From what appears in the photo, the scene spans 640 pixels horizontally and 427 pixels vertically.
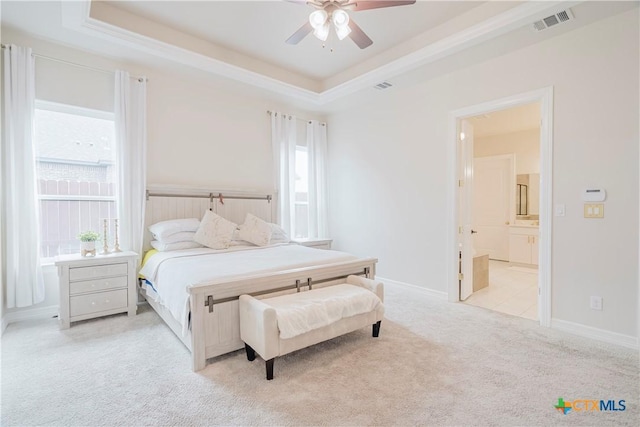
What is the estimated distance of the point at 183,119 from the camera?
13.4ft

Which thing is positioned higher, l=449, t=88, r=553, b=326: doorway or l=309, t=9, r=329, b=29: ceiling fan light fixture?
l=309, t=9, r=329, b=29: ceiling fan light fixture

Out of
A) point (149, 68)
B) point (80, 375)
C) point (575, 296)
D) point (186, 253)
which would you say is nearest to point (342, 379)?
point (80, 375)

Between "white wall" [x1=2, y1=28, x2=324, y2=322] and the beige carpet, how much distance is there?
4.31 feet

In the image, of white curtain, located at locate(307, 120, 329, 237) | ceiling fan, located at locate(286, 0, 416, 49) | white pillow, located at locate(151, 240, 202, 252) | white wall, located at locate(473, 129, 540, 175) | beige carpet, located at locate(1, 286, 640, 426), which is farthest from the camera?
white wall, located at locate(473, 129, 540, 175)

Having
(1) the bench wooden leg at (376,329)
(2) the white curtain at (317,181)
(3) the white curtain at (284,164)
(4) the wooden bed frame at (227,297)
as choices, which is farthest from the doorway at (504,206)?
(3) the white curtain at (284,164)

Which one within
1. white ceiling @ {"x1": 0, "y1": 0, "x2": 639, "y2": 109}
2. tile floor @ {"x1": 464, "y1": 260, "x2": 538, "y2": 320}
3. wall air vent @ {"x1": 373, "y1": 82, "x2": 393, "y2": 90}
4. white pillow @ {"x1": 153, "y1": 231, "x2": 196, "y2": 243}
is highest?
white ceiling @ {"x1": 0, "y1": 0, "x2": 639, "y2": 109}

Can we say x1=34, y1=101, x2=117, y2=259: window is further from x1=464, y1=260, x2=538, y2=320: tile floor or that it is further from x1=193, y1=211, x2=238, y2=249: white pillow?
x1=464, y1=260, x2=538, y2=320: tile floor

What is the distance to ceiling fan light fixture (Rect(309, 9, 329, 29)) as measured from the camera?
2346 millimetres

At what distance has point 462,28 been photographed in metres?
3.24

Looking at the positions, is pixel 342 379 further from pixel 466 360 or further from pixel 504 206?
pixel 504 206

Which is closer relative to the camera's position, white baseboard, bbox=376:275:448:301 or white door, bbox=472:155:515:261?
white baseboard, bbox=376:275:448:301

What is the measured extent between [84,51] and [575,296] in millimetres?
5805

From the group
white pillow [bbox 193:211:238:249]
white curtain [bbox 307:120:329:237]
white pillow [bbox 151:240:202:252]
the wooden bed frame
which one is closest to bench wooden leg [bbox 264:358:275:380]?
the wooden bed frame

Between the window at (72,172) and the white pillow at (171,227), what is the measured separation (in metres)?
0.53
